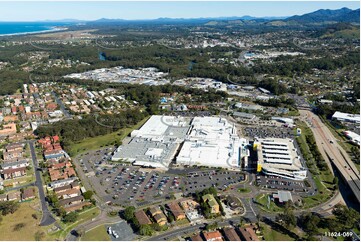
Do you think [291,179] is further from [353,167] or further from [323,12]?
[323,12]

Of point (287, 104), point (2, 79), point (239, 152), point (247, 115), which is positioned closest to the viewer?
point (239, 152)

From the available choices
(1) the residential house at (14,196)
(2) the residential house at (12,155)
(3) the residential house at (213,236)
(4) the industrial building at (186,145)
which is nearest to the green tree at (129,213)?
(3) the residential house at (213,236)

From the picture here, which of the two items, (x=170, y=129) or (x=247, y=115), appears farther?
(x=247, y=115)

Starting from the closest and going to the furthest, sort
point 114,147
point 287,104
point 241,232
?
point 241,232, point 114,147, point 287,104

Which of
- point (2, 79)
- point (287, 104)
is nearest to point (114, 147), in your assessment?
point (287, 104)

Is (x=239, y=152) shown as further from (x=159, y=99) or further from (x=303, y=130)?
(x=159, y=99)

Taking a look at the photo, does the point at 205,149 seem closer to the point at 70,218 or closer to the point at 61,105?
the point at 70,218

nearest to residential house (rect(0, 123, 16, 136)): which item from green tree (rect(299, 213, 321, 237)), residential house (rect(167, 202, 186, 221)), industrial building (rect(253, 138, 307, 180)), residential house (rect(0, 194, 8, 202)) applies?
residential house (rect(0, 194, 8, 202))

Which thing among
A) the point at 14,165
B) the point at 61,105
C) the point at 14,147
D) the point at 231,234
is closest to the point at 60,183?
the point at 14,165
